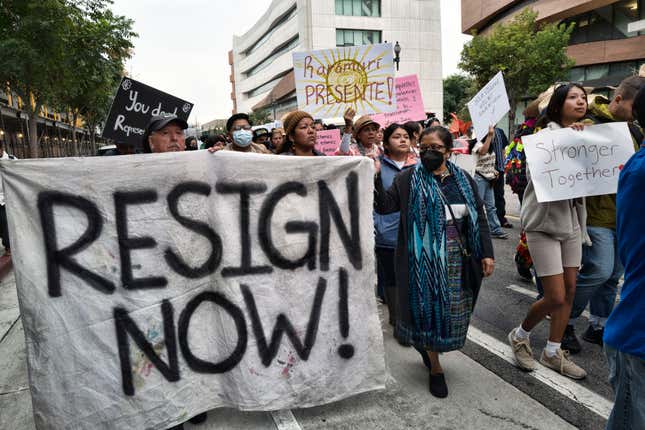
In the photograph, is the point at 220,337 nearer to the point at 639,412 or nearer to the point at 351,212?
the point at 351,212

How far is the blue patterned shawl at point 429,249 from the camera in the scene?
2635mm

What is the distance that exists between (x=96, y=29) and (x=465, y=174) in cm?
1467

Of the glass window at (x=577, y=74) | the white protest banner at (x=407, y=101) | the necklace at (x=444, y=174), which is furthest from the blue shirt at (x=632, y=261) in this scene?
the glass window at (x=577, y=74)

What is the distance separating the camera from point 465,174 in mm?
2840

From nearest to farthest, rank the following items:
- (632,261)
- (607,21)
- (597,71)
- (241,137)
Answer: (632,261), (241,137), (607,21), (597,71)

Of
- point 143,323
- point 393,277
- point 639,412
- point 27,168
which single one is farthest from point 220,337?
point 639,412

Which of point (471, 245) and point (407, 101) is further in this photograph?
point (407, 101)

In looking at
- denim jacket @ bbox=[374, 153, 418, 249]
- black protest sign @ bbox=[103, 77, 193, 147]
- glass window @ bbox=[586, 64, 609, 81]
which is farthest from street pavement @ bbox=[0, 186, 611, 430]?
glass window @ bbox=[586, 64, 609, 81]

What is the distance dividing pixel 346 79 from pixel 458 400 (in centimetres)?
332

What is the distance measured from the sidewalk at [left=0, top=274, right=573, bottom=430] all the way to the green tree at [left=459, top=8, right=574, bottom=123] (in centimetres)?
2642

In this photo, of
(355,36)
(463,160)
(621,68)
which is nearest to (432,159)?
(463,160)

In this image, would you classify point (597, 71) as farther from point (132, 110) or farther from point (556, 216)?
point (132, 110)

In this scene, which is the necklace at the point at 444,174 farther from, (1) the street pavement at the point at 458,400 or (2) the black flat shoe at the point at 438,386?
(1) the street pavement at the point at 458,400

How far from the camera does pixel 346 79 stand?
4738 mm
